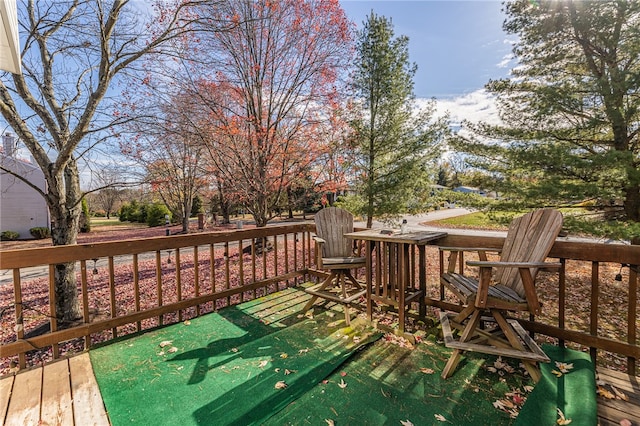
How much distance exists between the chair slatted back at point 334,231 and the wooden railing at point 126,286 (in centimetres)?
68

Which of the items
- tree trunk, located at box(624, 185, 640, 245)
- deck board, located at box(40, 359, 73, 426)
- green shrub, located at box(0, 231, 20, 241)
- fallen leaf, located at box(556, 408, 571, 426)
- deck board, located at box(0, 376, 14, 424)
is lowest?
fallen leaf, located at box(556, 408, 571, 426)

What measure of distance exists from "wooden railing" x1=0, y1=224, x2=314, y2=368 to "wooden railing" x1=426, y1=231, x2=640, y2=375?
2.19m

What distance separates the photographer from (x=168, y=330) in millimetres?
2754

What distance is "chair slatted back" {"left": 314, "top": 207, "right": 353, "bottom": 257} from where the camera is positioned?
3.33 m

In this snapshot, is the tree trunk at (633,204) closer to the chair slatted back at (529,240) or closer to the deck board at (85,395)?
the chair slatted back at (529,240)

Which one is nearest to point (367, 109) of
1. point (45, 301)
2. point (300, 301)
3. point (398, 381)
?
point (300, 301)

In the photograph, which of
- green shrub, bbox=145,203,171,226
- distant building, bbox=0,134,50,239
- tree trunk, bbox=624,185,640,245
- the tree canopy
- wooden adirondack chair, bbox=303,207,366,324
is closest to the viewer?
wooden adirondack chair, bbox=303,207,366,324

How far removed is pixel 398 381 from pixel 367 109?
625 cm

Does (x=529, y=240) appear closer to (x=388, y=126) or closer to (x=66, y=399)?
(x=66, y=399)

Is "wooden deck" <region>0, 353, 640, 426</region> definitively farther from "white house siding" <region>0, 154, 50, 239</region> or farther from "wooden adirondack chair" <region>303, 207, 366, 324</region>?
"white house siding" <region>0, 154, 50, 239</region>

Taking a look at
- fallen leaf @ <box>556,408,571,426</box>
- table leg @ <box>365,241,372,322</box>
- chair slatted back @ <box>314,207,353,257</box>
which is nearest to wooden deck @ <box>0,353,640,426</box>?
fallen leaf @ <box>556,408,571,426</box>

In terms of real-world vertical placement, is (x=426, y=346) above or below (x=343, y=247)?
below

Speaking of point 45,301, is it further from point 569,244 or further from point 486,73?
point 486,73

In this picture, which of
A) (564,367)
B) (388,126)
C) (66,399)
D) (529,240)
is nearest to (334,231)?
(529,240)
